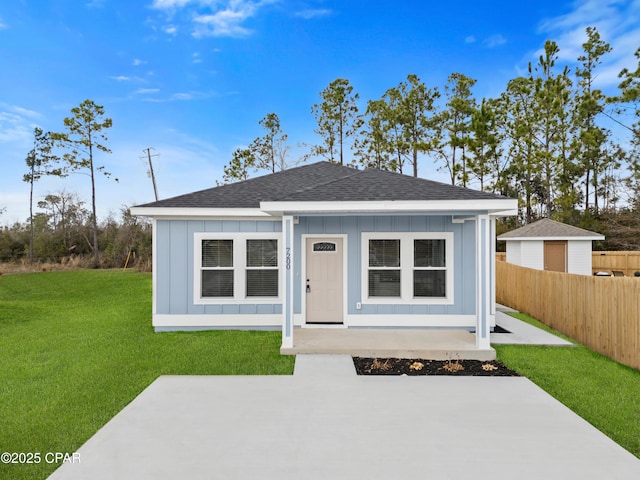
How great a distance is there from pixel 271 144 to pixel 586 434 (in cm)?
2675

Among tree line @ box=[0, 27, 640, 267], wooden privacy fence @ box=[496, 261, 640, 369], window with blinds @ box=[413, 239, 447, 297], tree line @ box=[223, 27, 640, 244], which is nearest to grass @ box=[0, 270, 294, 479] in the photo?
window with blinds @ box=[413, 239, 447, 297]

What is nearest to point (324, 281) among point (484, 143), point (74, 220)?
point (484, 143)

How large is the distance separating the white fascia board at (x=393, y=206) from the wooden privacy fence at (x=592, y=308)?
7.76 feet

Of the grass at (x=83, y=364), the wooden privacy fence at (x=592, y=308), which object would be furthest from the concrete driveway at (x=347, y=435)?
the wooden privacy fence at (x=592, y=308)

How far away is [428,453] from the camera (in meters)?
3.17

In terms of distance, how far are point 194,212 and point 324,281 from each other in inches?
124

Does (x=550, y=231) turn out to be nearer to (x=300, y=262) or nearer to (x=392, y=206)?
(x=392, y=206)

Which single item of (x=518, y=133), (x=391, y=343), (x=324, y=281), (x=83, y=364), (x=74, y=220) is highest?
(x=518, y=133)

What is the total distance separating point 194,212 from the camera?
7.58 metres

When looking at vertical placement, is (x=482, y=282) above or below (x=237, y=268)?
below

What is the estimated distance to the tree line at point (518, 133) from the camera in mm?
21672

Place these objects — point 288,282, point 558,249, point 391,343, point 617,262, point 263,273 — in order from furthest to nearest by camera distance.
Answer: point 617,262 → point 558,249 → point 263,273 → point 391,343 → point 288,282

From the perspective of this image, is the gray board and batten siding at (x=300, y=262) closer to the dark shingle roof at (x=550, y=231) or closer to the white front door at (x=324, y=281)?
the white front door at (x=324, y=281)

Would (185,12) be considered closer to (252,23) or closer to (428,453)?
(252,23)
